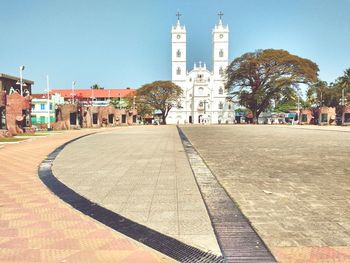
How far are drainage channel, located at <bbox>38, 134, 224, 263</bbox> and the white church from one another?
99.9 metres

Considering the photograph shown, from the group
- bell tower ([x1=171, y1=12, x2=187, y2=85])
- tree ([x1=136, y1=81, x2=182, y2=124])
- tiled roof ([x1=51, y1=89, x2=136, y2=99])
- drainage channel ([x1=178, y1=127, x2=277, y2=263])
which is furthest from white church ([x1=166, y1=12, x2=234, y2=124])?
drainage channel ([x1=178, y1=127, x2=277, y2=263])

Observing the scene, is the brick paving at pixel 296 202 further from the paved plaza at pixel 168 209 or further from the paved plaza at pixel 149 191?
the paved plaza at pixel 149 191

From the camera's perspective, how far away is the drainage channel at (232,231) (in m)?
3.63

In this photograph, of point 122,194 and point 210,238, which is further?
point 122,194

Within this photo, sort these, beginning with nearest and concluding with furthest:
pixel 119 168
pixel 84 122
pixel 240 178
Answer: pixel 240 178
pixel 119 168
pixel 84 122

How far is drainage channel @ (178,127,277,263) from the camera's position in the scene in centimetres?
363

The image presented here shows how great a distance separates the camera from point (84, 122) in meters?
51.4

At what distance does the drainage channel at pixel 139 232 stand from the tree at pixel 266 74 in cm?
5781

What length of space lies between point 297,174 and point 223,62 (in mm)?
107497

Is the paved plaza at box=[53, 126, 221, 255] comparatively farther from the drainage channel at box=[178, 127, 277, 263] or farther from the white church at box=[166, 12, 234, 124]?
the white church at box=[166, 12, 234, 124]

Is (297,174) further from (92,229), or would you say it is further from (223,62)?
(223,62)

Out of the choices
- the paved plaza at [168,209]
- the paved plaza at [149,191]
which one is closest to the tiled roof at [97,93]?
the paved plaza at [149,191]

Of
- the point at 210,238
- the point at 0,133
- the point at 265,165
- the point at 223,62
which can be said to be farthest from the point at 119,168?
the point at 223,62

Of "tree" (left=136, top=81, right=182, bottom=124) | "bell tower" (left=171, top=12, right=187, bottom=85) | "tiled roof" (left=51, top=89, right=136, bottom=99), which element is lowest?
"tree" (left=136, top=81, right=182, bottom=124)
